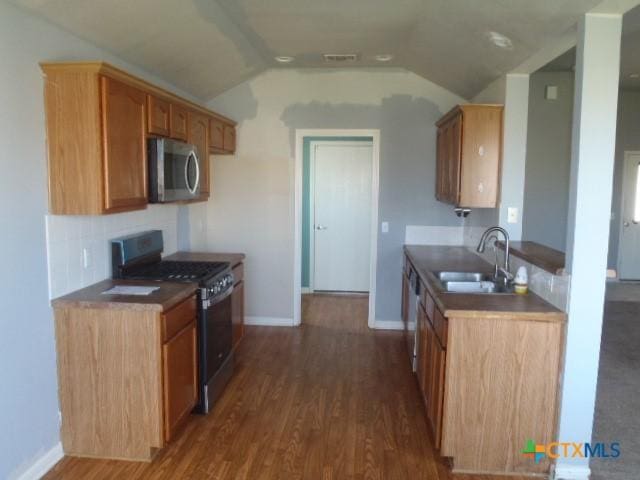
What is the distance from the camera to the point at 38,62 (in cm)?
245

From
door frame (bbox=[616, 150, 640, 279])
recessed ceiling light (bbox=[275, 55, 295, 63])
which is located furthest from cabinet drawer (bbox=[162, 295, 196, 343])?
door frame (bbox=[616, 150, 640, 279])

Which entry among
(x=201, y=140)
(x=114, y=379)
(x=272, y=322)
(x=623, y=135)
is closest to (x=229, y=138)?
(x=201, y=140)

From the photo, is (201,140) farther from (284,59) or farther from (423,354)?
(423,354)

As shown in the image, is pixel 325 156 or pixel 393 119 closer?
pixel 393 119

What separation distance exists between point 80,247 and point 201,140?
1.39 m

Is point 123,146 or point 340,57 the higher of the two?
point 340,57

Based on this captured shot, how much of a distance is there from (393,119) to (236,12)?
211cm

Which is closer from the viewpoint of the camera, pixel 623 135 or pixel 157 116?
pixel 157 116

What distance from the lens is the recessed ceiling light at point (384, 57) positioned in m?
4.26

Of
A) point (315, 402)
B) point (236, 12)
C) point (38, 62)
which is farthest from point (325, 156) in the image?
point (38, 62)

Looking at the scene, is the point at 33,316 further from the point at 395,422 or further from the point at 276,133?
the point at 276,133

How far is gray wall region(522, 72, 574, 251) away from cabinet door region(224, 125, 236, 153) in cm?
310

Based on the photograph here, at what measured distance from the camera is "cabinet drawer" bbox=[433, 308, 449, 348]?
101 inches

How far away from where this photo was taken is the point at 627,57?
461cm
